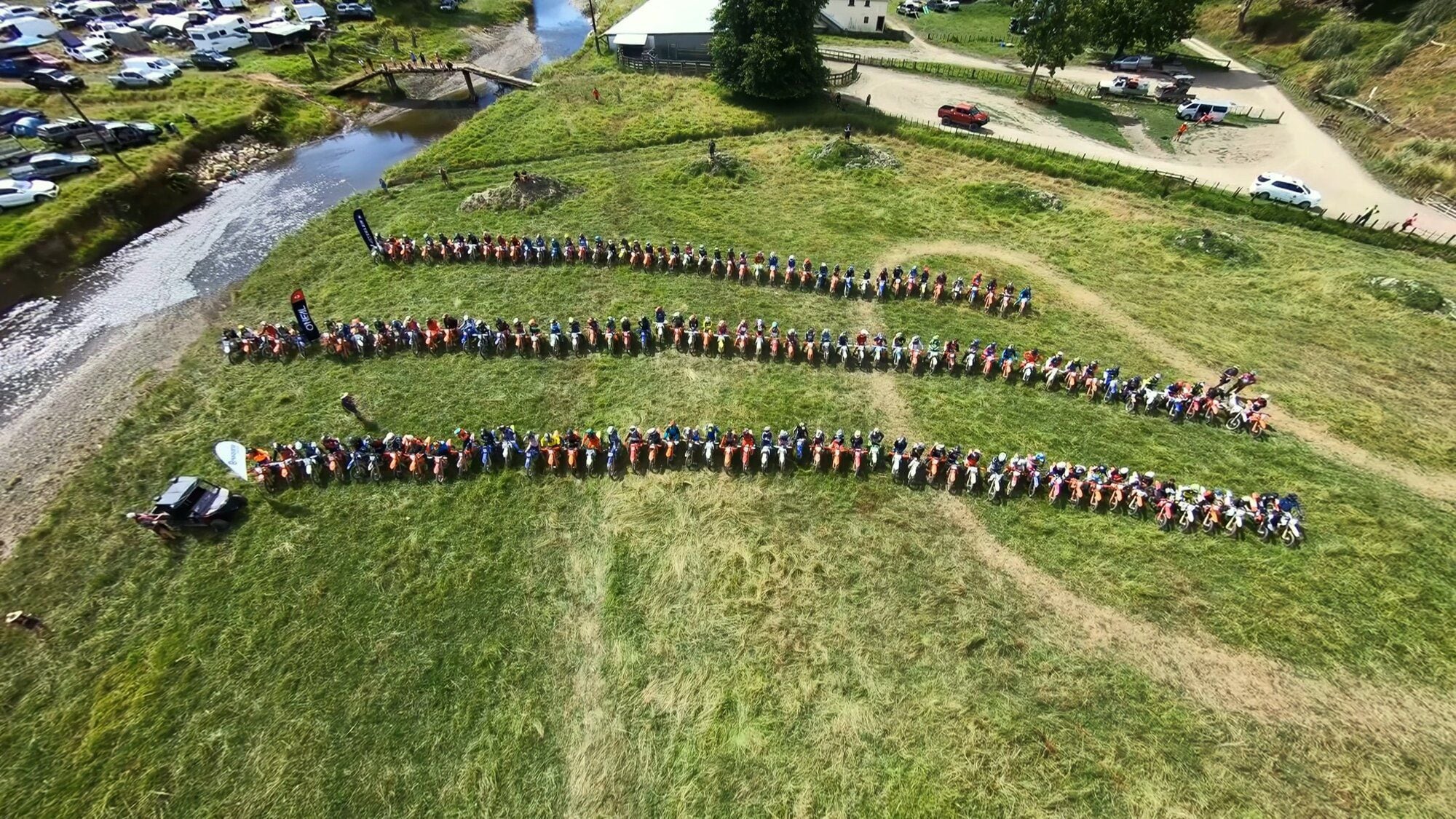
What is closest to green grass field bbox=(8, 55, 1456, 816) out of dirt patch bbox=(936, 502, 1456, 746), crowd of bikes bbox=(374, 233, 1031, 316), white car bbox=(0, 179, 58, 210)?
dirt patch bbox=(936, 502, 1456, 746)

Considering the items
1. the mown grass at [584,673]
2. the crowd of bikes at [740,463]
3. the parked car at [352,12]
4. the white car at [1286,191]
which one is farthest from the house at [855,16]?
the mown grass at [584,673]

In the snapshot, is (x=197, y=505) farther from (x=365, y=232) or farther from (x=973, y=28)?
(x=973, y=28)

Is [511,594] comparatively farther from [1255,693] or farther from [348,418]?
[1255,693]

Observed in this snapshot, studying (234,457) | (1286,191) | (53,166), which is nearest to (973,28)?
(1286,191)

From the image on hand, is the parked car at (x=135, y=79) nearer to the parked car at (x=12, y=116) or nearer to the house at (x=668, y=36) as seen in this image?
the parked car at (x=12, y=116)

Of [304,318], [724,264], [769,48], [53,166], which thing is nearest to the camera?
[304,318]

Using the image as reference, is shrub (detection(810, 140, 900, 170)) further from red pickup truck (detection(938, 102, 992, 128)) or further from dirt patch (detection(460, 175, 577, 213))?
dirt patch (detection(460, 175, 577, 213))

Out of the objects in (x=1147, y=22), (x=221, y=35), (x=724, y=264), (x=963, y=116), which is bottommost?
(x=724, y=264)

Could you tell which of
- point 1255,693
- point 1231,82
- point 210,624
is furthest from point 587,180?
point 1231,82
